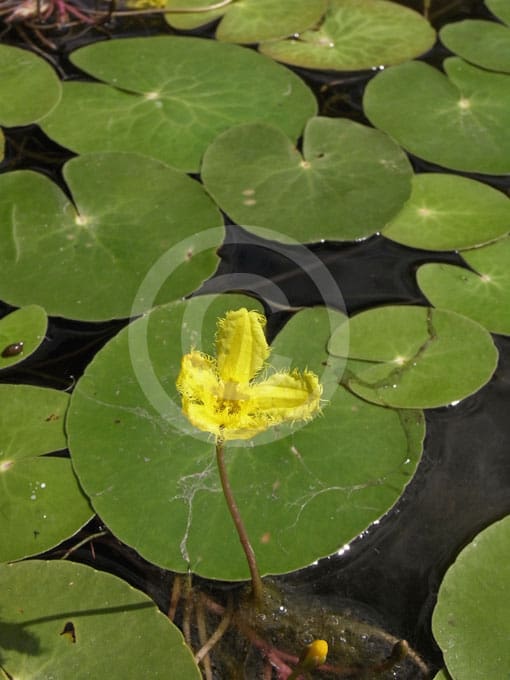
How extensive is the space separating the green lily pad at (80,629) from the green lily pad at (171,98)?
1.43 meters

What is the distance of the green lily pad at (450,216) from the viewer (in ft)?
7.88

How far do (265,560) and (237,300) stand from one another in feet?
2.46

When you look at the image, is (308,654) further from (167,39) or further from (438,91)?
(167,39)

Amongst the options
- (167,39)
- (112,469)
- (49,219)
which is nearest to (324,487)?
(112,469)

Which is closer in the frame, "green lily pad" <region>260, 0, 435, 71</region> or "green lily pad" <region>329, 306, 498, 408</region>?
"green lily pad" <region>329, 306, 498, 408</region>

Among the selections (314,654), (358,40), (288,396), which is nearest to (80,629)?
(314,654)

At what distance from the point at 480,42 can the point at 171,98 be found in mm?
1248

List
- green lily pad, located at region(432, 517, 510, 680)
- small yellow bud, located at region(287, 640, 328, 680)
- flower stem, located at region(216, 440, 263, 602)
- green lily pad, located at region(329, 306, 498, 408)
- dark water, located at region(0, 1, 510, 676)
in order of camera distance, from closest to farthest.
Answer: small yellow bud, located at region(287, 640, 328, 680), flower stem, located at region(216, 440, 263, 602), green lily pad, located at region(432, 517, 510, 680), dark water, located at region(0, 1, 510, 676), green lily pad, located at region(329, 306, 498, 408)

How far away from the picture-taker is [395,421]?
6.45 ft

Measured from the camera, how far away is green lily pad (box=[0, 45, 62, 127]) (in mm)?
2750

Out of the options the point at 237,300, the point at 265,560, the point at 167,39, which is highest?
the point at 167,39

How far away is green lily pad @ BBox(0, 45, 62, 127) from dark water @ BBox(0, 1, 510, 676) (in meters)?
0.14

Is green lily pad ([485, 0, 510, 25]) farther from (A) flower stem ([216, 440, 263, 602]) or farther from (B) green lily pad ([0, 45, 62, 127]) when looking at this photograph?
(A) flower stem ([216, 440, 263, 602])

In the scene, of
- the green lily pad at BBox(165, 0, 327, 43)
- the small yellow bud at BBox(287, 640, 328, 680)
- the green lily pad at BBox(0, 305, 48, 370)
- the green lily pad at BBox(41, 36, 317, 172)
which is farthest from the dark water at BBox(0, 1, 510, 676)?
the green lily pad at BBox(165, 0, 327, 43)
